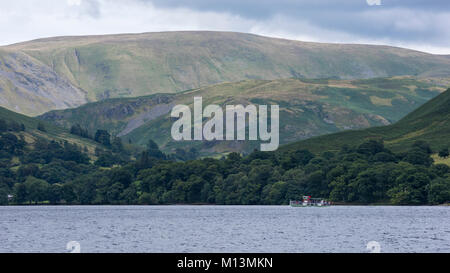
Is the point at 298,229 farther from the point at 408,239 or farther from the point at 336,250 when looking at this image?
the point at 336,250

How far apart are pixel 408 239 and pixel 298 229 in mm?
34196

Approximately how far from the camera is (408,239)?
13438 cm
